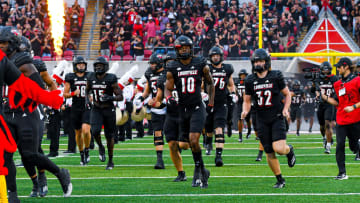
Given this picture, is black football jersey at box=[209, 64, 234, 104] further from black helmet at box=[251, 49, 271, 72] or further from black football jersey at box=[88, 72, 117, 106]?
black helmet at box=[251, 49, 271, 72]

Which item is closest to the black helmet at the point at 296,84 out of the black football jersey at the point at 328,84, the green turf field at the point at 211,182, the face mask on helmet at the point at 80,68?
the black football jersey at the point at 328,84

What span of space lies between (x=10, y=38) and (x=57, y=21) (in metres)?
23.8

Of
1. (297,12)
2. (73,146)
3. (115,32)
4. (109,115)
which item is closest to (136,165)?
(109,115)

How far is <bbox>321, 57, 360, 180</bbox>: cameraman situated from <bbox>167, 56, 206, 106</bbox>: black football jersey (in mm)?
2114

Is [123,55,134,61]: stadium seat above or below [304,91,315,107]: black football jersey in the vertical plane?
above

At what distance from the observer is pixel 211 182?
10.0 m

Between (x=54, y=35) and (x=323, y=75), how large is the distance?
1659 centimetres

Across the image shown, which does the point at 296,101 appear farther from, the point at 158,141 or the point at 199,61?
the point at 199,61

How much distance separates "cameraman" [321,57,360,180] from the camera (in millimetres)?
10258

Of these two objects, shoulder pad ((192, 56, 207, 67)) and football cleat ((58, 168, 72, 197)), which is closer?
football cleat ((58, 168, 72, 197))

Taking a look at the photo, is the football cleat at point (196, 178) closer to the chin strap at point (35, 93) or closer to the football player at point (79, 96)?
→ the chin strap at point (35, 93)

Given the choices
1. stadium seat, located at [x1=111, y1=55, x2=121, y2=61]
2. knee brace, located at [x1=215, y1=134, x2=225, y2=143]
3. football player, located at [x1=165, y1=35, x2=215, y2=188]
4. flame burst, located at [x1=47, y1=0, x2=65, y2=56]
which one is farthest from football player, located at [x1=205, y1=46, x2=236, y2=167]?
flame burst, located at [x1=47, y1=0, x2=65, y2=56]

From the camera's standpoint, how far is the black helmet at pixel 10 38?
707 centimetres

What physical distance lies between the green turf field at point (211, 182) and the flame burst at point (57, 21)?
15042 millimetres
